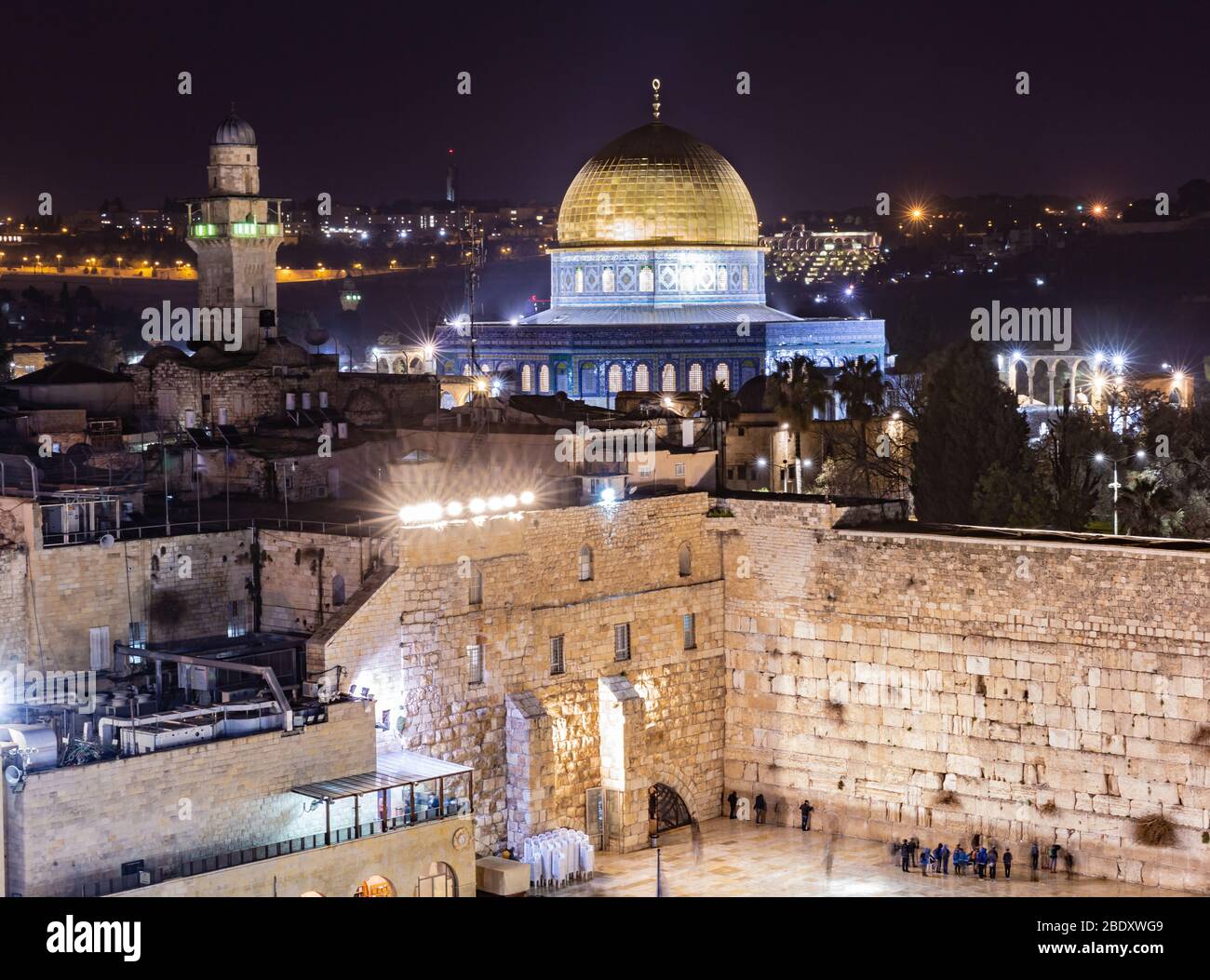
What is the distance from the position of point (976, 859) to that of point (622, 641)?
20.3 ft

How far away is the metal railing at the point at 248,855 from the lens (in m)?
24.6

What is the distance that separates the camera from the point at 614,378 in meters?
62.7

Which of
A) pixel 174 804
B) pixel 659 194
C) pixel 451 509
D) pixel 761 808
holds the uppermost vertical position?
pixel 659 194

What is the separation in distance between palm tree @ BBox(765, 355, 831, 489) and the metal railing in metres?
22.8

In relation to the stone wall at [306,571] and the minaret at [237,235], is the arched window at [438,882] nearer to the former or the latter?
the stone wall at [306,571]

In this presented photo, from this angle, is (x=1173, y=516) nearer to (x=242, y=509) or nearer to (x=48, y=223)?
(x=242, y=509)

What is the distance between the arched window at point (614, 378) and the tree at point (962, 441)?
1801cm

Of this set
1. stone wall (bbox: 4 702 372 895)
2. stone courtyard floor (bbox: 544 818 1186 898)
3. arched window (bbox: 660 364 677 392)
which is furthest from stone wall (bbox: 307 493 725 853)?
arched window (bbox: 660 364 677 392)

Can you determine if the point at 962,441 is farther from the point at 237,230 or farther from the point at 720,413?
the point at 237,230

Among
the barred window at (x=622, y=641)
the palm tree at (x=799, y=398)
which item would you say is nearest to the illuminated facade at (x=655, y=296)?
the palm tree at (x=799, y=398)

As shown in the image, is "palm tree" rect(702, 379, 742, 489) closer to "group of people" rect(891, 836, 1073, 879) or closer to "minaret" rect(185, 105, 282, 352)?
"minaret" rect(185, 105, 282, 352)

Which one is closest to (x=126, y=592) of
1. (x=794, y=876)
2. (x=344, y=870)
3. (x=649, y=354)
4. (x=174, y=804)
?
(x=174, y=804)

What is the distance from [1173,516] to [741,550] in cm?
995

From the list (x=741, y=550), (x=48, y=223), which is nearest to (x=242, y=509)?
(x=741, y=550)
